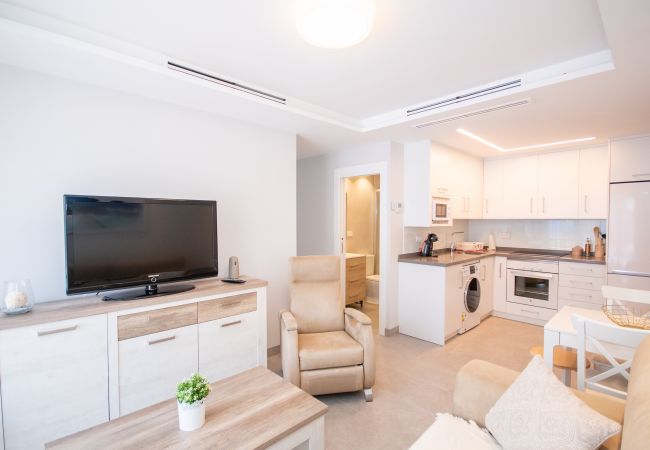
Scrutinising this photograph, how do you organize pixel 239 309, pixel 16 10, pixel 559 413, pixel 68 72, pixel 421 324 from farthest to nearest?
pixel 421 324
pixel 239 309
pixel 68 72
pixel 16 10
pixel 559 413

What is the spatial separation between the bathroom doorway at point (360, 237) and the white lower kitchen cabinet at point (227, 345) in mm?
1918

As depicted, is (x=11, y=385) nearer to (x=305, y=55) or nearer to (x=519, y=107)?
(x=305, y=55)

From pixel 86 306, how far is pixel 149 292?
0.39 m

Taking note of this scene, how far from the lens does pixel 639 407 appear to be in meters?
0.98

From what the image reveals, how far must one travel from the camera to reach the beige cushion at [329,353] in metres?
2.38

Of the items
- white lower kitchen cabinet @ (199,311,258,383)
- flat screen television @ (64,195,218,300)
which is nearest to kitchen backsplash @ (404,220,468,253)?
→ white lower kitchen cabinet @ (199,311,258,383)

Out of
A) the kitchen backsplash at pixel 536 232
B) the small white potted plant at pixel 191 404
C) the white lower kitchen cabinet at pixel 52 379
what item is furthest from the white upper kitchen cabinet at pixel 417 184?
the white lower kitchen cabinet at pixel 52 379

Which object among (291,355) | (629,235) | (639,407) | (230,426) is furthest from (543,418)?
(629,235)

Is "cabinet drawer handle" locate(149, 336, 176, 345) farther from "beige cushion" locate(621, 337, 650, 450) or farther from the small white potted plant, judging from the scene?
"beige cushion" locate(621, 337, 650, 450)

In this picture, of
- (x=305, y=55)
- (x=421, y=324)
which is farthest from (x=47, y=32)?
(x=421, y=324)

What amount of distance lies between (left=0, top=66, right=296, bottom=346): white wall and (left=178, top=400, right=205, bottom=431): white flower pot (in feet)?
4.70

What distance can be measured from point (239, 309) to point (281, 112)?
5.75ft

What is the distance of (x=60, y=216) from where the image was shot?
83.6 inches

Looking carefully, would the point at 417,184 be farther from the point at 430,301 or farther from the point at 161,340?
the point at 161,340
